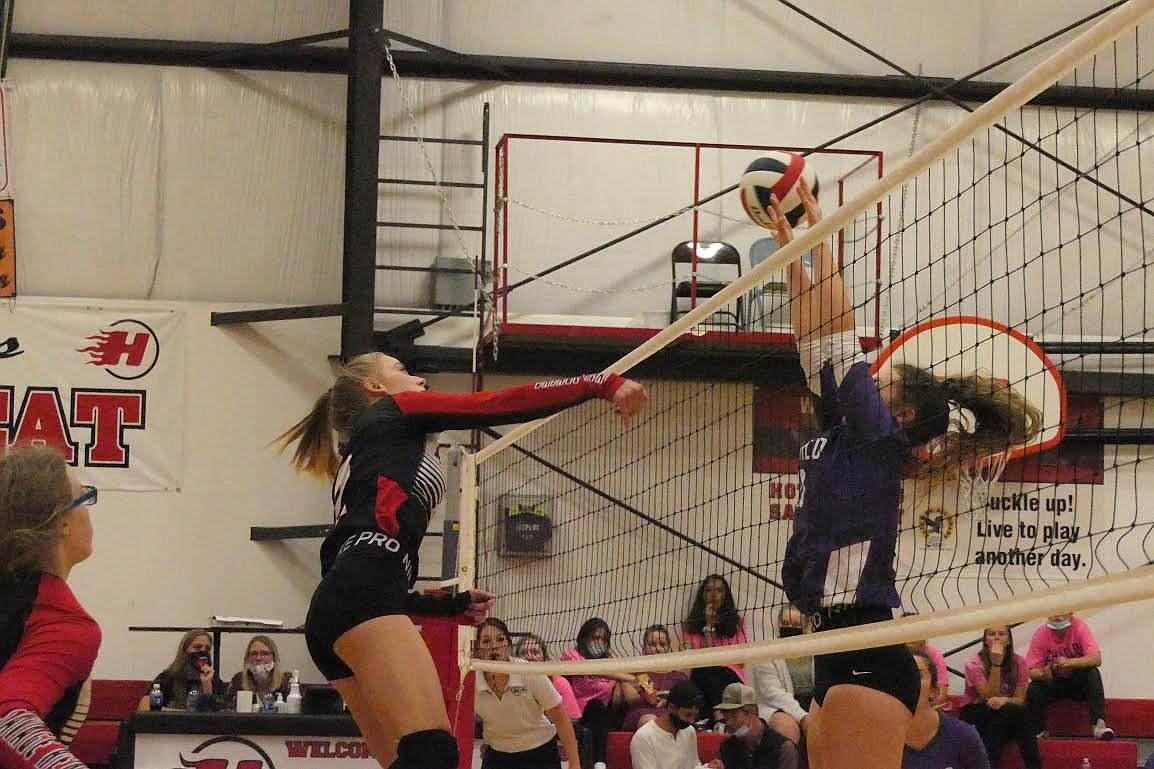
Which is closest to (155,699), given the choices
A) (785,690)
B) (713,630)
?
(713,630)

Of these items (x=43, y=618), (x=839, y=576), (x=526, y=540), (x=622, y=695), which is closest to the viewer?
(x=43, y=618)

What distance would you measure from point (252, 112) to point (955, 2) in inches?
259

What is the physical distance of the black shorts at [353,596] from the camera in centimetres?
412

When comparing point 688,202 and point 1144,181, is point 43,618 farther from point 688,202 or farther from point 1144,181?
point 1144,181

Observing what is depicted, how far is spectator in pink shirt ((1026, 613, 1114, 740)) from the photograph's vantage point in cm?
1073

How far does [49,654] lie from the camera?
3066mm

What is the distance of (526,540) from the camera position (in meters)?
12.0

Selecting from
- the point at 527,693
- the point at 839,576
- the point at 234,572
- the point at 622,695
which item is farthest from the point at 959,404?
the point at 234,572

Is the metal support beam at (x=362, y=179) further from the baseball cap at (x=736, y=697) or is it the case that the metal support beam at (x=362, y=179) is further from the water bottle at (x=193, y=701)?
the baseball cap at (x=736, y=697)

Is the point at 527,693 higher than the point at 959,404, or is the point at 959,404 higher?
the point at 959,404

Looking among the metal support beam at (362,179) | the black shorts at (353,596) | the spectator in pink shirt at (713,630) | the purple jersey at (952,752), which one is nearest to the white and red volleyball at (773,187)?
the black shorts at (353,596)

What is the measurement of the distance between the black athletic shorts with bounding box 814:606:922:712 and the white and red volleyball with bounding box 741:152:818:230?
172 cm

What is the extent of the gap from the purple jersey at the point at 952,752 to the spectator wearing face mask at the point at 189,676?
5648 mm

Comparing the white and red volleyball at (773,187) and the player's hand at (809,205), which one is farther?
the white and red volleyball at (773,187)
